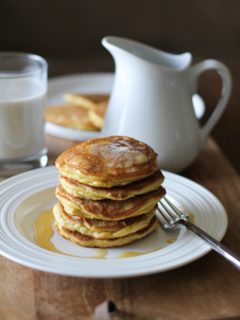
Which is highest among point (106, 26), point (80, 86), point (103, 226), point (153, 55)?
point (153, 55)

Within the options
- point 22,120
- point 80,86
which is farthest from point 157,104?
point 80,86

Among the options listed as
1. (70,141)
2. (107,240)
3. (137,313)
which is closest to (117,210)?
(107,240)

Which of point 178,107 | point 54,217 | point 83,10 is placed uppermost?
point 178,107

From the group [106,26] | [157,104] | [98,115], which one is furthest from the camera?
[106,26]

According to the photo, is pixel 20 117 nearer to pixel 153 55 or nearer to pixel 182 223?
pixel 153 55

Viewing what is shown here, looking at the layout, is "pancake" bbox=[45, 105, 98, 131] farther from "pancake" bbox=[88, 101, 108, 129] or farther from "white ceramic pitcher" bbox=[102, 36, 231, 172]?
"white ceramic pitcher" bbox=[102, 36, 231, 172]

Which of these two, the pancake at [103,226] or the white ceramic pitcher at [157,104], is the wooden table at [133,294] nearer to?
the pancake at [103,226]

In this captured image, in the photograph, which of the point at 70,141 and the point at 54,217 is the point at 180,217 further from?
the point at 70,141
